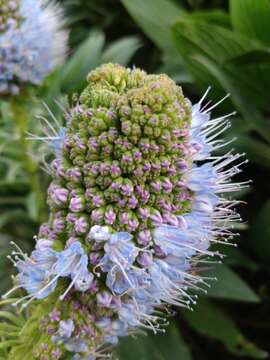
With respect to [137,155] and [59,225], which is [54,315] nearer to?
[59,225]

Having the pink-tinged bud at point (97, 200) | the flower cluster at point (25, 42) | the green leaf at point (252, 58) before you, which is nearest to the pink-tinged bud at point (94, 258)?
the pink-tinged bud at point (97, 200)

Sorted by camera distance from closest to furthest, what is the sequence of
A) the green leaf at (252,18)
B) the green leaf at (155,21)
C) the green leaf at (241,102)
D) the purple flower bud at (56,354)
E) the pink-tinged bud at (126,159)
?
the pink-tinged bud at (126,159) < the purple flower bud at (56,354) < the green leaf at (241,102) < the green leaf at (252,18) < the green leaf at (155,21)

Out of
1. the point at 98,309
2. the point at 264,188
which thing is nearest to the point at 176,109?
the point at 98,309

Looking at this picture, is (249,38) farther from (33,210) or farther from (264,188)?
(33,210)

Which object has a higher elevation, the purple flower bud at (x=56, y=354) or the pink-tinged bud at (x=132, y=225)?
the pink-tinged bud at (x=132, y=225)

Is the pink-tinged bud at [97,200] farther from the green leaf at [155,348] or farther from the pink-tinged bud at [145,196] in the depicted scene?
the green leaf at [155,348]

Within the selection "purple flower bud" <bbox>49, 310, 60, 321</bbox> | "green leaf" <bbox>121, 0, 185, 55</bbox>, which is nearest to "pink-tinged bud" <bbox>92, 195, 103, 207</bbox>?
"purple flower bud" <bbox>49, 310, 60, 321</bbox>

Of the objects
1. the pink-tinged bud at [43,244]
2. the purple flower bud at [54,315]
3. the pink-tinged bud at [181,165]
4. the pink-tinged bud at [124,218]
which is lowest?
the purple flower bud at [54,315]
